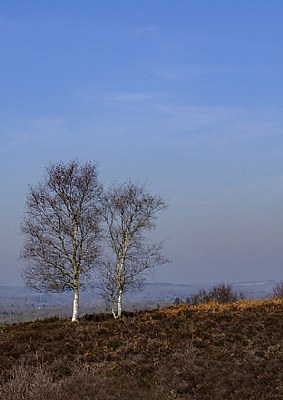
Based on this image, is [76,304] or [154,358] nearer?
[154,358]

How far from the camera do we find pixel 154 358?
17984mm

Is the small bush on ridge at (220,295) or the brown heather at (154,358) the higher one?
the small bush on ridge at (220,295)

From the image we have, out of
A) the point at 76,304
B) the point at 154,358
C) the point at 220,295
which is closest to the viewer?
the point at 154,358

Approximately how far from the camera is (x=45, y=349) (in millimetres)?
20469

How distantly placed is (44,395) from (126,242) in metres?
16.6

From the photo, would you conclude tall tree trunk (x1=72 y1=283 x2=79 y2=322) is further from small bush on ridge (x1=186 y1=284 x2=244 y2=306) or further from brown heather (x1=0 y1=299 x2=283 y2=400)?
small bush on ridge (x1=186 y1=284 x2=244 y2=306)

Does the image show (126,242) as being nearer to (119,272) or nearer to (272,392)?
(119,272)

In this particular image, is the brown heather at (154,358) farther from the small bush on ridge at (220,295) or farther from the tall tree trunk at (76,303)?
the small bush on ridge at (220,295)

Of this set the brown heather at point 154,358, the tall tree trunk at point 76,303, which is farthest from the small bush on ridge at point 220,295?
the brown heather at point 154,358

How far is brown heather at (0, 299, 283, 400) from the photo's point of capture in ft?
49.1

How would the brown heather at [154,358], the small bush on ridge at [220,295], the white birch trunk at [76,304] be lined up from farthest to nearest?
the small bush on ridge at [220,295]
the white birch trunk at [76,304]
the brown heather at [154,358]

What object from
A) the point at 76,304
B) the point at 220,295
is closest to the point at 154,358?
the point at 76,304

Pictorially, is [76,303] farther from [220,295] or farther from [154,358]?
[220,295]

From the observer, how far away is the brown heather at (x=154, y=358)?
589 inches
